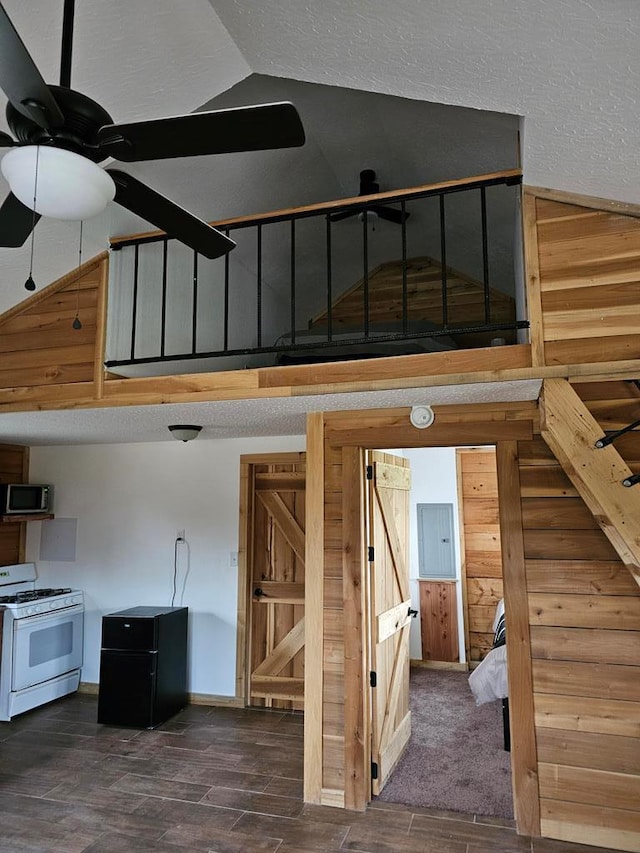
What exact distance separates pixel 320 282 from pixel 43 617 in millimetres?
3778

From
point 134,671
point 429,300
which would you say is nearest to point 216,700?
point 134,671

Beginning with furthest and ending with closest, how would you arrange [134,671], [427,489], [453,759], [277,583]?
[427,489]
[277,583]
[134,671]
[453,759]

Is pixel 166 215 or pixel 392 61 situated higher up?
pixel 392 61

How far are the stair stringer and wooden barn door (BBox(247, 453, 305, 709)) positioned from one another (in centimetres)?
257

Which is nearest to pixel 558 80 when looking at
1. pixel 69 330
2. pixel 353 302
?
pixel 69 330

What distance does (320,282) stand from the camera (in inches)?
217

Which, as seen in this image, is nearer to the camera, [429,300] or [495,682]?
[495,682]

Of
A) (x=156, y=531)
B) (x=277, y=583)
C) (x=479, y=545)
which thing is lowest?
(x=277, y=583)

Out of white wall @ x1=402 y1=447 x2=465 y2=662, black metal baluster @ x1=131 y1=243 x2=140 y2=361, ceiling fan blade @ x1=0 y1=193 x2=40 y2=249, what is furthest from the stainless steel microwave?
ceiling fan blade @ x1=0 y1=193 x2=40 y2=249

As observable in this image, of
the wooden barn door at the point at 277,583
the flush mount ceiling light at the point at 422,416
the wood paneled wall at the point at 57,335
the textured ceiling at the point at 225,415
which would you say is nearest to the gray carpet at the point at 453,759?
the wooden barn door at the point at 277,583

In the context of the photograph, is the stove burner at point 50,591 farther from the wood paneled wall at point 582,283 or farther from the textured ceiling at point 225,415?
the wood paneled wall at point 582,283

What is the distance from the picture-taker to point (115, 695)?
4309mm

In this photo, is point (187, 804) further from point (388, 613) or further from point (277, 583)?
point (277, 583)

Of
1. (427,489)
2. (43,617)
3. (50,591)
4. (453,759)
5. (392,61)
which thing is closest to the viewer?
(392,61)
